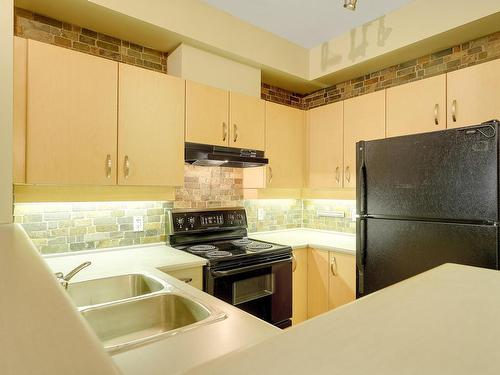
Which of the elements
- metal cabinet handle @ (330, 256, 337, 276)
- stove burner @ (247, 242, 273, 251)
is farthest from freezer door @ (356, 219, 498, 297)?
stove burner @ (247, 242, 273, 251)

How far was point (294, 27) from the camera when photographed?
109 inches

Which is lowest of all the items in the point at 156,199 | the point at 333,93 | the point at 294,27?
the point at 156,199

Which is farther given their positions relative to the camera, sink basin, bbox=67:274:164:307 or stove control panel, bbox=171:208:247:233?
stove control panel, bbox=171:208:247:233

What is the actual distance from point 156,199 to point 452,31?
248 centimetres

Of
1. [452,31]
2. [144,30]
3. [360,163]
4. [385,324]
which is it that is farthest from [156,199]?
[452,31]

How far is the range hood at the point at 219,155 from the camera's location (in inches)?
93.1

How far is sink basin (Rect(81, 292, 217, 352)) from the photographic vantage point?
1330 mm

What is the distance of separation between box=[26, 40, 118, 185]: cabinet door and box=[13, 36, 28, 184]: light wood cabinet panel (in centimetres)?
2

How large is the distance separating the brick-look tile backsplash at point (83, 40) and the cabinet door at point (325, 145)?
1506 mm

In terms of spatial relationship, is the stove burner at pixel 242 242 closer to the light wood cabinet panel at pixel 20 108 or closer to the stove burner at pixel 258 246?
the stove burner at pixel 258 246

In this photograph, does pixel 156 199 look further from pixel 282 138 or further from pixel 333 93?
pixel 333 93

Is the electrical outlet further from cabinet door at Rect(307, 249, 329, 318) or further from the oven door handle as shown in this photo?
cabinet door at Rect(307, 249, 329, 318)

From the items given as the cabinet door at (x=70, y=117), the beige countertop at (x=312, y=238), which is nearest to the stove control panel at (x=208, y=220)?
the beige countertop at (x=312, y=238)

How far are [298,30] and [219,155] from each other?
1376 mm
